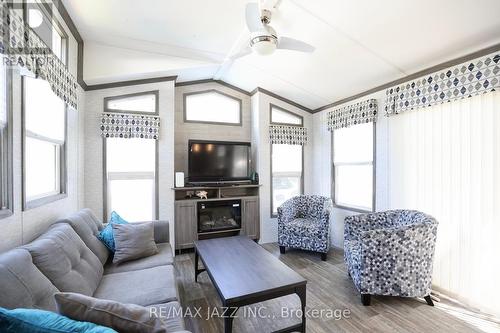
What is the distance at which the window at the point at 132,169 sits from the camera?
3.56m

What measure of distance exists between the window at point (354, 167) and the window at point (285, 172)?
746mm

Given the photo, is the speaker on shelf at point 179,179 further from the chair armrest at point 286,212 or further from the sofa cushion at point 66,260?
the sofa cushion at point 66,260

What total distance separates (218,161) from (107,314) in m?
3.21

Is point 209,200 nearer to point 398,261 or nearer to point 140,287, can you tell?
point 140,287

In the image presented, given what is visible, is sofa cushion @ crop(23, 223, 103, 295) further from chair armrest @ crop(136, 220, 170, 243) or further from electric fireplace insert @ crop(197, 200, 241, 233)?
electric fireplace insert @ crop(197, 200, 241, 233)

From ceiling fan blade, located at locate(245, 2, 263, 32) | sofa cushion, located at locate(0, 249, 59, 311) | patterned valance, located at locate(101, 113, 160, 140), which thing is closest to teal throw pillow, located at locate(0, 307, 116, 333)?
sofa cushion, located at locate(0, 249, 59, 311)

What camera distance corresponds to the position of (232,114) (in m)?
4.67

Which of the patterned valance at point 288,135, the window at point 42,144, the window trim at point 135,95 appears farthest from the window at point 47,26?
the patterned valance at point 288,135

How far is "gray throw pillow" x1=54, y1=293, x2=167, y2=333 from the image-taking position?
0.99m

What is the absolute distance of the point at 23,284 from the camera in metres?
1.21

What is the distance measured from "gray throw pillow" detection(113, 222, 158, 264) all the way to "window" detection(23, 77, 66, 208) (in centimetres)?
72

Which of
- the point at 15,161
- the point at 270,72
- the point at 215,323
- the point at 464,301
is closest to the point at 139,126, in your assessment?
the point at 15,161

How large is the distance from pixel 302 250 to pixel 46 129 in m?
3.77

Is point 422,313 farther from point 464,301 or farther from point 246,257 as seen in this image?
point 246,257
